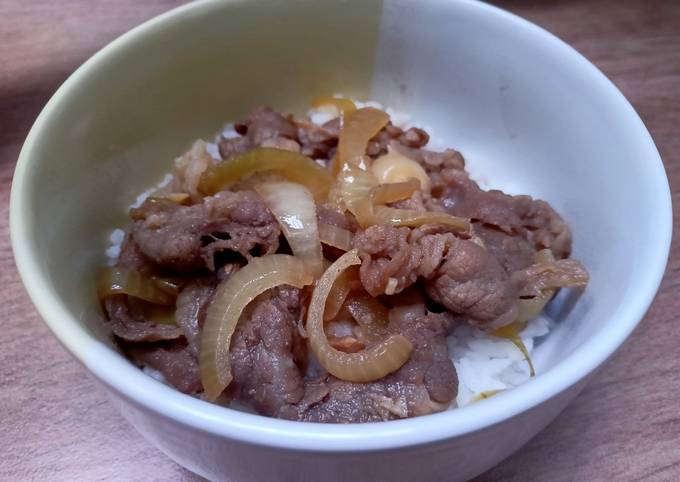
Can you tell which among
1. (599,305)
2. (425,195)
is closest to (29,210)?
(425,195)

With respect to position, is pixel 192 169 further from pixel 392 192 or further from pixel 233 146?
pixel 392 192

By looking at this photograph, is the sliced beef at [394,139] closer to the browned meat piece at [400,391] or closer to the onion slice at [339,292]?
the onion slice at [339,292]

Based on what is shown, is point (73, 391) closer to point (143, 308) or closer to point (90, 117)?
point (143, 308)

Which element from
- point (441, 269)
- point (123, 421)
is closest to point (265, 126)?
point (441, 269)

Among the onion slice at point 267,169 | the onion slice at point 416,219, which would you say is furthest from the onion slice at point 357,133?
the onion slice at point 416,219

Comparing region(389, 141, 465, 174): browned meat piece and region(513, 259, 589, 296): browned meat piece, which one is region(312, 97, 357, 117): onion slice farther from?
region(513, 259, 589, 296): browned meat piece

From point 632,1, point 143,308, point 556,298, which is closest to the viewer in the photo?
point 143,308

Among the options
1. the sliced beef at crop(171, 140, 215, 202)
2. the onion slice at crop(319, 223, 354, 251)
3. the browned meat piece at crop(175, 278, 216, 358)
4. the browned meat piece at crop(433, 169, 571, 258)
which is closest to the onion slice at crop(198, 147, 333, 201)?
the sliced beef at crop(171, 140, 215, 202)
